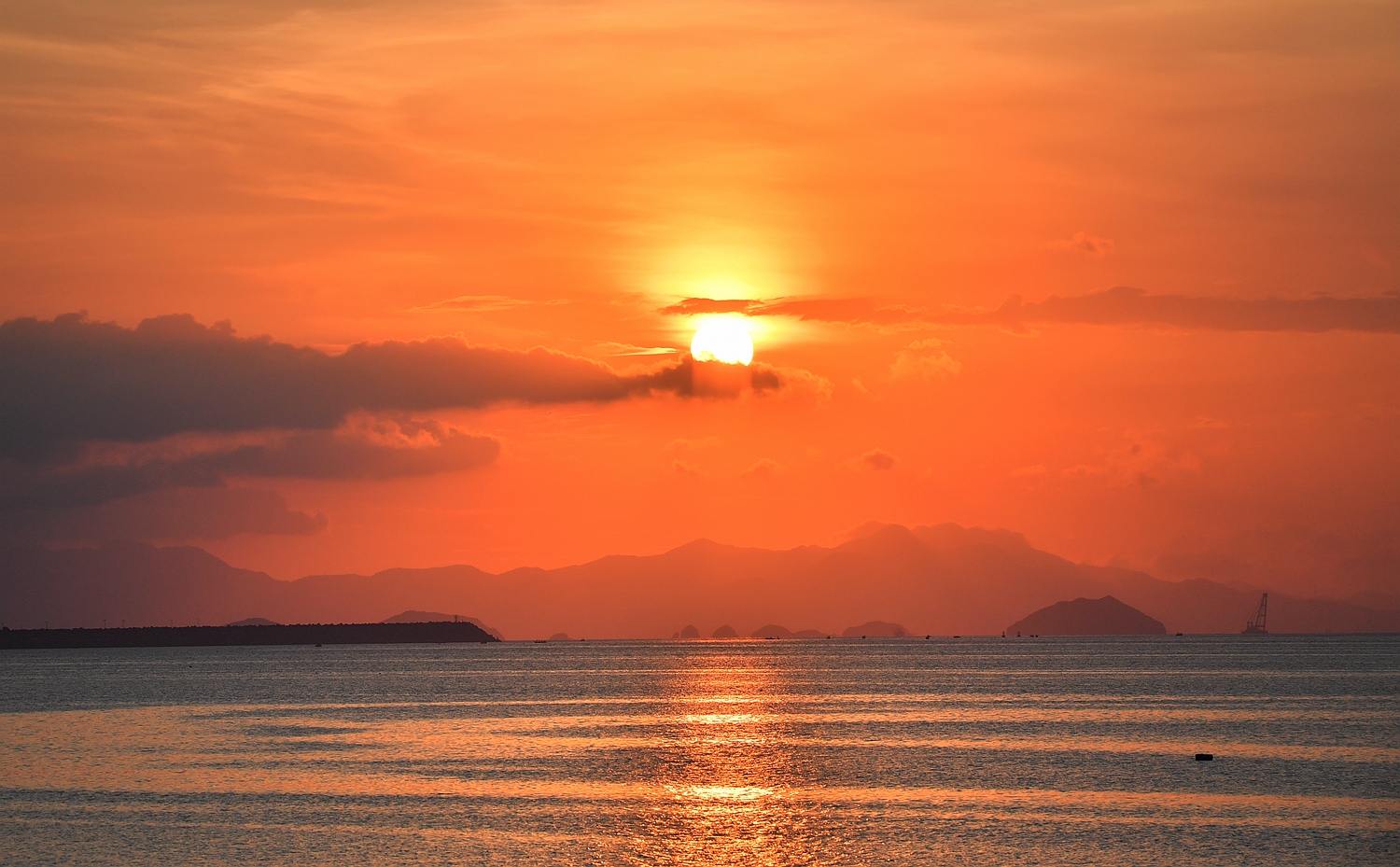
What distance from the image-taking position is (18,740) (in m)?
105

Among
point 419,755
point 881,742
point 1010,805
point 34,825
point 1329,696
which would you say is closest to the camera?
point 34,825

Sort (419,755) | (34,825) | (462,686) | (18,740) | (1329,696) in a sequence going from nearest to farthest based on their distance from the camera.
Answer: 1. (34,825)
2. (419,755)
3. (18,740)
4. (1329,696)
5. (462,686)

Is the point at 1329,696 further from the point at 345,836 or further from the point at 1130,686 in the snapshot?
the point at 345,836

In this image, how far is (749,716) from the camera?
13125 centimetres

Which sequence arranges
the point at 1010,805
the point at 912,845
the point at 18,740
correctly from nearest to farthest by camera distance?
the point at 912,845
the point at 1010,805
the point at 18,740

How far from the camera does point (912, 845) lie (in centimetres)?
5356

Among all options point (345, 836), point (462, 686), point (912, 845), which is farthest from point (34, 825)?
point (462, 686)

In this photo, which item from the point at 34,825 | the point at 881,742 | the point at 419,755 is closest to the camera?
the point at 34,825

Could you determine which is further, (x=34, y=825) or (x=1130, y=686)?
(x=1130, y=686)

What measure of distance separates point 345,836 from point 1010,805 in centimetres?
3165

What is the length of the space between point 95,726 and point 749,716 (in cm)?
6138

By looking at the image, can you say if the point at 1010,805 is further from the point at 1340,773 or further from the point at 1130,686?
the point at 1130,686

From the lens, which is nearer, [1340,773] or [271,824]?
[271,824]

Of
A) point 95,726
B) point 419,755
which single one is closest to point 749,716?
point 419,755
